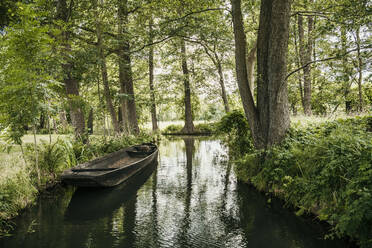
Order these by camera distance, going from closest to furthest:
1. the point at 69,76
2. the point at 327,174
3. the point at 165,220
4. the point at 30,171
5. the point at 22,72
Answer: the point at 327,174
the point at 165,220
the point at 22,72
the point at 30,171
the point at 69,76

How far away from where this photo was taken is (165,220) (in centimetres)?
476

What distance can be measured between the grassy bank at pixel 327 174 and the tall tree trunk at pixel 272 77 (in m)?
0.39

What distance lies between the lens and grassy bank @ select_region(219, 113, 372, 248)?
2.90 m

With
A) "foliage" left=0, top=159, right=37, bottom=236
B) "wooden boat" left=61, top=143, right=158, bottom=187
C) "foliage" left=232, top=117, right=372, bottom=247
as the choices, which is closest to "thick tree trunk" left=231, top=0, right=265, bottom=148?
"foliage" left=232, top=117, right=372, bottom=247

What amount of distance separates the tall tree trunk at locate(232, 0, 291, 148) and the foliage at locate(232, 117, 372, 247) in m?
0.39

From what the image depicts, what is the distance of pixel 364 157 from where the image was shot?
3.28m

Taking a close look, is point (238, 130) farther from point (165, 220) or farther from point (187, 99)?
point (187, 99)

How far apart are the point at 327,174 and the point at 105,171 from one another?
5.30 metres

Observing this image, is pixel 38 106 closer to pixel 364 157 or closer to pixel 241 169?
pixel 241 169

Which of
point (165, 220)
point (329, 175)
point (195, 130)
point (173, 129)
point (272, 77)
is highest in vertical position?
point (272, 77)

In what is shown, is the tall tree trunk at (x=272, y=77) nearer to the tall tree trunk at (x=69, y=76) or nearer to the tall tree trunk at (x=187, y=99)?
the tall tree trunk at (x=69, y=76)

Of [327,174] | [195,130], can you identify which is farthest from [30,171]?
[195,130]

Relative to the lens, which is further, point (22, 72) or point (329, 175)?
point (22, 72)

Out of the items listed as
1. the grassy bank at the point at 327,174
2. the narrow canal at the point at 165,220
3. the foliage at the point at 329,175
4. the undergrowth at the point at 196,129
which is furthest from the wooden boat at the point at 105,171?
Answer: the undergrowth at the point at 196,129
